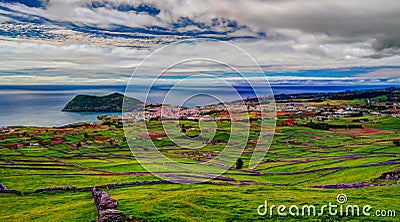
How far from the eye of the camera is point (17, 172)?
6128cm

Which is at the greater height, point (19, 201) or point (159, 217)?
point (159, 217)

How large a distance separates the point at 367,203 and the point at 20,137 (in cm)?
13176

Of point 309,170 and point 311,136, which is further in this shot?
point 311,136

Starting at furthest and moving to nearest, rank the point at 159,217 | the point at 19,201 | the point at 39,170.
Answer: the point at 39,170 < the point at 19,201 < the point at 159,217

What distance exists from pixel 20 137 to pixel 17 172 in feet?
249

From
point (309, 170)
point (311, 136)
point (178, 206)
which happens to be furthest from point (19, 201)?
point (311, 136)

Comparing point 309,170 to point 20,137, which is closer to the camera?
point 309,170

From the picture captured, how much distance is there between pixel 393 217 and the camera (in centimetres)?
2431

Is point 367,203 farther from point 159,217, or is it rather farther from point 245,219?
point 159,217

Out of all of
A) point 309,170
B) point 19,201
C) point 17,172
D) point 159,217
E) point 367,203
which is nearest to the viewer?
point 159,217

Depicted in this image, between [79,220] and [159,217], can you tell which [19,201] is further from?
[159,217]

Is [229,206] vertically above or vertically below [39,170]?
above

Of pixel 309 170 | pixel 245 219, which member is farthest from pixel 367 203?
pixel 309 170

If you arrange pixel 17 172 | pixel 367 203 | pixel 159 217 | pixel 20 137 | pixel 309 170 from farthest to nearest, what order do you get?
pixel 20 137 < pixel 17 172 < pixel 309 170 < pixel 367 203 < pixel 159 217
